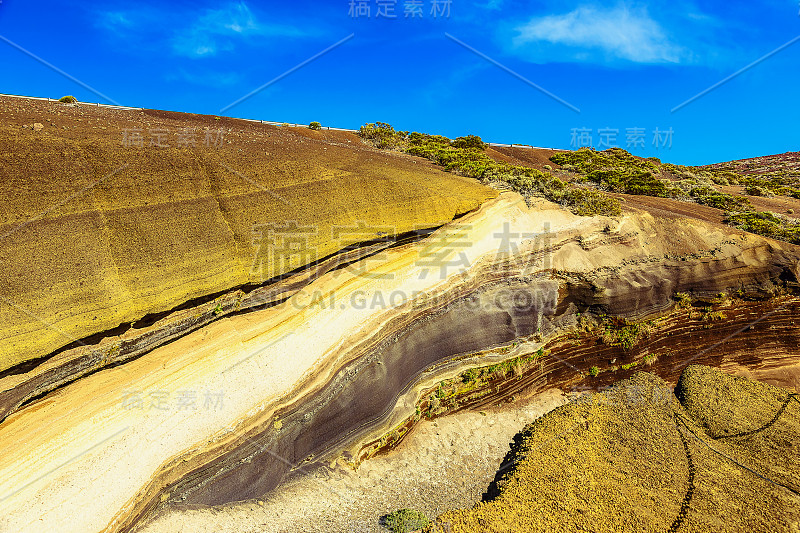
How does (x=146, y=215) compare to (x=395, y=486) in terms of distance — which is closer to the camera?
(x=146, y=215)

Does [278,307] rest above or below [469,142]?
below

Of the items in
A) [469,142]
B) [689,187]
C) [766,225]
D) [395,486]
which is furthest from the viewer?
[469,142]

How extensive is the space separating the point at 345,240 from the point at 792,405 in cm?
1142

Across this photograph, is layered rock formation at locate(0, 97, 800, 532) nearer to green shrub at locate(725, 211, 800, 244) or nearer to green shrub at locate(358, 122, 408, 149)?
green shrub at locate(725, 211, 800, 244)

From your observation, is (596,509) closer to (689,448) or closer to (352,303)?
(689,448)

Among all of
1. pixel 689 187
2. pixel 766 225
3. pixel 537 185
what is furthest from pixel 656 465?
pixel 689 187

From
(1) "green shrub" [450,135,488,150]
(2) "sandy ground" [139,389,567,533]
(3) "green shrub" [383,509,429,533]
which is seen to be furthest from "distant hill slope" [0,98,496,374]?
(1) "green shrub" [450,135,488,150]

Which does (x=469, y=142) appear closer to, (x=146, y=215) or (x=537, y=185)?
(x=537, y=185)

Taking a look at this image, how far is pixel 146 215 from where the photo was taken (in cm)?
728

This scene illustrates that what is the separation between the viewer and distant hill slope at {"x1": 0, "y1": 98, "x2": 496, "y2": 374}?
244 inches

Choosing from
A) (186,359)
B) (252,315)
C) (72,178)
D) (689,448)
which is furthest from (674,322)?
(72,178)

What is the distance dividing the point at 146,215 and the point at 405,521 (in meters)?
6.88

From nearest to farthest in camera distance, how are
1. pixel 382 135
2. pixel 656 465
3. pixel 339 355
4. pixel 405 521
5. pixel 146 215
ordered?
pixel 405 521 → pixel 146 215 → pixel 656 465 → pixel 339 355 → pixel 382 135

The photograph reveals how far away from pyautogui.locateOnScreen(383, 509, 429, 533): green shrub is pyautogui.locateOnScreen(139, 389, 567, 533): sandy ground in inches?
7.6
